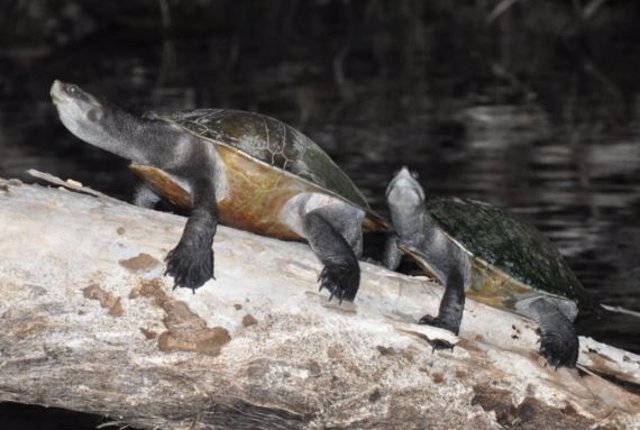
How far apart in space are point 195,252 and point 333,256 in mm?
535

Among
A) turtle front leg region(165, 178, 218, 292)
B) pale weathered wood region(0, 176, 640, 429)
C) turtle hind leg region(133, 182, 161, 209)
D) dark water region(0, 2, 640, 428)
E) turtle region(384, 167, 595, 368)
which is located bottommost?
pale weathered wood region(0, 176, 640, 429)

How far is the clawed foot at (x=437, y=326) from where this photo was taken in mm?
4023

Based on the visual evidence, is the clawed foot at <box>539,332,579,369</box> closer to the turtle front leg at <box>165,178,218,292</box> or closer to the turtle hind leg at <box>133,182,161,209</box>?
the turtle front leg at <box>165,178,218,292</box>

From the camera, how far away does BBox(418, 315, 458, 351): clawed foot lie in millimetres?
4023

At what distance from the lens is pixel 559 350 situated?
418 centimetres

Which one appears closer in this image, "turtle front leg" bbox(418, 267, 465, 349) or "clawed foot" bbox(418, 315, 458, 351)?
"clawed foot" bbox(418, 315, 458, 351)

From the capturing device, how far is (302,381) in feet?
13.2

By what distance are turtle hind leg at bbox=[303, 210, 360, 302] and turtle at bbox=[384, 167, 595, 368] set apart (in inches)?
10.4

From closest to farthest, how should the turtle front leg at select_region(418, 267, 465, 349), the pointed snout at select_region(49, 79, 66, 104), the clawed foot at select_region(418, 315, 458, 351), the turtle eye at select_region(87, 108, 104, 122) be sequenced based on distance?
the clawed foot at select_region(418, 315, 458, 351) → the turtle front leg at select_region(418, 267, 465, 349) → the pointed snout at select_region(49, 79, 66, 104) → the turtle eye at select_region(87, 108, 104, 122)

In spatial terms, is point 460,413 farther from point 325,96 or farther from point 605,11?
point 605,11

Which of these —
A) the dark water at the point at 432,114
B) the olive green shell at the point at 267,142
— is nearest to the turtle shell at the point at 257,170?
the olive green shell at the point at 267,142

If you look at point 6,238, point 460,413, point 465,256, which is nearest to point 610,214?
point 465,256

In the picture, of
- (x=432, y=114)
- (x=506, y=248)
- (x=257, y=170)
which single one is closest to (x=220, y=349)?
(x=257, y=170)

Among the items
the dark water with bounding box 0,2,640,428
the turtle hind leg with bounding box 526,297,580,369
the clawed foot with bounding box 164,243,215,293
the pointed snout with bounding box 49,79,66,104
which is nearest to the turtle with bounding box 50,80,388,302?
the pointed snout with bounding box 49,79,66,104
